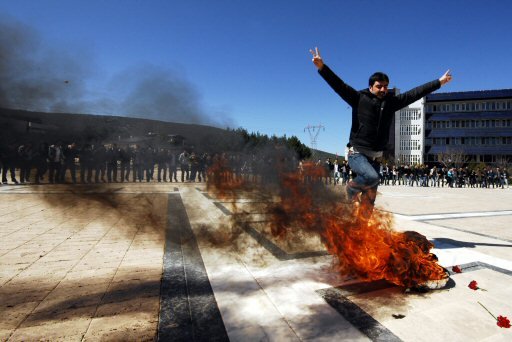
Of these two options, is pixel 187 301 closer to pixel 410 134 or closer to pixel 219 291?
pixel 219 291

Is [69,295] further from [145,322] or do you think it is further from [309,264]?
[309,264]

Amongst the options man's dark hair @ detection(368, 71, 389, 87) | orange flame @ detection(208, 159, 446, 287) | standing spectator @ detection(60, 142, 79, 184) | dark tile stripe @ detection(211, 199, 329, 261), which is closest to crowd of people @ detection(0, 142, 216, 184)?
standing spectator @ detection(60, 142, 79, 184)

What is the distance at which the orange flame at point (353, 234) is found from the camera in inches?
130

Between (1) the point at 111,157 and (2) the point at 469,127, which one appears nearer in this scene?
(1) the point at 111,157

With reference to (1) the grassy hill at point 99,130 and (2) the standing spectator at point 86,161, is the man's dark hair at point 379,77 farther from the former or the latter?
(2) the standing spectator at point 86,161

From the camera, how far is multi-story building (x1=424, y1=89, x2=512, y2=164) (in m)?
83.2

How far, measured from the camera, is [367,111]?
13.9 feet

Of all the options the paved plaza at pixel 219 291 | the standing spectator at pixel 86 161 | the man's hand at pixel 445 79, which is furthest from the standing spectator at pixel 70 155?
the man's hand at pixel 445 79

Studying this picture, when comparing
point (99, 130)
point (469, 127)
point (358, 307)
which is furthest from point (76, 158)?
point (469, 127)

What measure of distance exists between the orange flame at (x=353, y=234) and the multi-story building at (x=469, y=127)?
306 feet

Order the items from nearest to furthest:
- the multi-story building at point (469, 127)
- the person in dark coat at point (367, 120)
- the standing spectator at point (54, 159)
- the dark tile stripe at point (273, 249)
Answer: the person in dark coat at point (367, 120), the dark tile stripe at point (273, 249), the standing spectator at point (54, 159), the multi-story building at point (469, 127)

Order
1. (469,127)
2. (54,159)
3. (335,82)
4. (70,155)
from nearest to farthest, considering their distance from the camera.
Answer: (335,82)
(70,155)
(54,159)
(469,127)

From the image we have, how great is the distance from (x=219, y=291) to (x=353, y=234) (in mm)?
1713

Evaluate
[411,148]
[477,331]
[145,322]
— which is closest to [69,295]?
[145,322]
